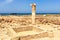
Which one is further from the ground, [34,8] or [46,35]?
[34,8]

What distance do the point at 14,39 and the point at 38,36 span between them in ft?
6.15

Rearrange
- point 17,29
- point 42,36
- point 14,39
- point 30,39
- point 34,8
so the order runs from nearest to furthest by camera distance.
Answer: point 14,39, point 30,39, point 42,36, point 17,29, point 34,8

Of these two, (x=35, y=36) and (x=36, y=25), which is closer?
(x=35, y=36)

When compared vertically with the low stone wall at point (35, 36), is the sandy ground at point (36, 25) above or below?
below

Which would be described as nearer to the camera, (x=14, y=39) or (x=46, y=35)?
(x=14, y=39)

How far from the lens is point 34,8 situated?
13.8m

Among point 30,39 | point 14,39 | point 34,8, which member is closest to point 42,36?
point 30,39

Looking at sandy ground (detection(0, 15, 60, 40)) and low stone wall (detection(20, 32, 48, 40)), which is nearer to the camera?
low stone wall (detection(20, 32, 48, 40))

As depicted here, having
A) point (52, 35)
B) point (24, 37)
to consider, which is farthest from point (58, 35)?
point (24, 37)

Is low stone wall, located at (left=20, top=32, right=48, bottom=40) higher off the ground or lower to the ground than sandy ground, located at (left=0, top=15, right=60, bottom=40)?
higher

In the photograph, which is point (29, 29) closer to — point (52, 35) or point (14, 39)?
point (52, 35)

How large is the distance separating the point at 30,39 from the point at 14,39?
1.20m

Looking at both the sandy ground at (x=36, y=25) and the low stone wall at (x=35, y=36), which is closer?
the low stone wall at (x=35, y=36)

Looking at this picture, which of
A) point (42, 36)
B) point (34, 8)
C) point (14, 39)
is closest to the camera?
point (14, 39)
